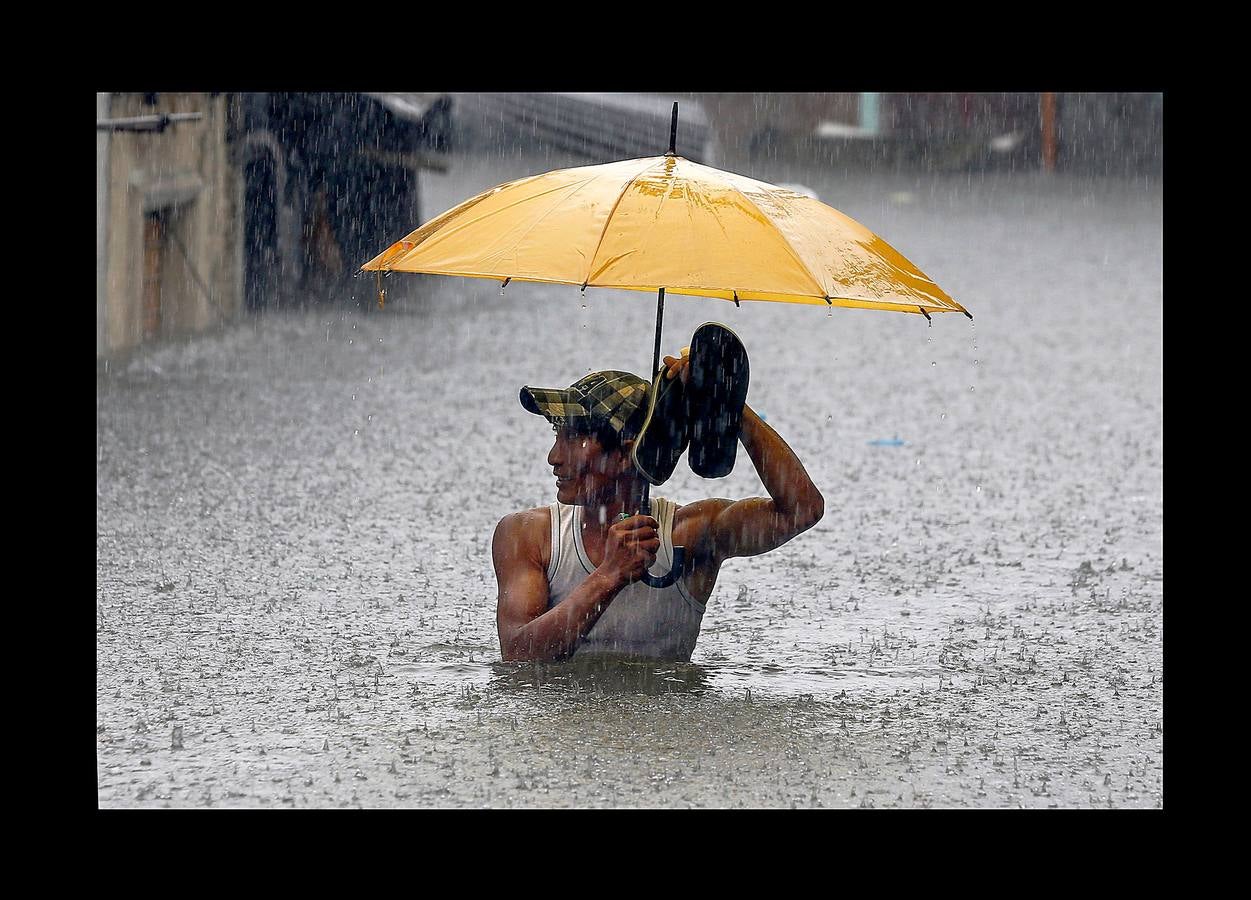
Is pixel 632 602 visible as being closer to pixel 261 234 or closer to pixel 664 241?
pixel 664 241

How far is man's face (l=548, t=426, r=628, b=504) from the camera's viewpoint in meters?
4.41

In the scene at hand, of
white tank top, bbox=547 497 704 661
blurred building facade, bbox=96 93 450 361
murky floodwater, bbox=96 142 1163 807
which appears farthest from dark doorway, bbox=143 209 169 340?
white tank top, bbox=547 497 704 661

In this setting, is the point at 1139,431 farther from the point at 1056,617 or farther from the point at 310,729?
the point at 310,729

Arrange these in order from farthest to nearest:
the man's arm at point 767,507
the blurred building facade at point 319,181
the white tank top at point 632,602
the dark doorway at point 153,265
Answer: the blurred building facade at point 319,181, the dark doorway at point 153,265, the white tank top at point 632,602, the man's arm at point 767,507

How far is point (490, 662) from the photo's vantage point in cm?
511

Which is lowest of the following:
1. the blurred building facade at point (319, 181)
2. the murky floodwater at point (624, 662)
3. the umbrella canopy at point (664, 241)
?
the murky floodwater at point (624, 662)

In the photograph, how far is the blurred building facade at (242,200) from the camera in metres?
11.3

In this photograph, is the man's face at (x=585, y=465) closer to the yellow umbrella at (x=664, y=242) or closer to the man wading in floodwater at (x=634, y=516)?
the man wading in floodwater at (x=634, y=516)

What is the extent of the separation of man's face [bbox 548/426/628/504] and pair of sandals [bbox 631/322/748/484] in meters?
0.15

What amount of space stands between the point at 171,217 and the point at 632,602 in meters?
8.95

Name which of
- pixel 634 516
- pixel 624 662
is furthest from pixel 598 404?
pixel 624 662

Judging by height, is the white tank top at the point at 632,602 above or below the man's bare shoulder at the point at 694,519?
below

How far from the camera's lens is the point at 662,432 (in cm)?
426

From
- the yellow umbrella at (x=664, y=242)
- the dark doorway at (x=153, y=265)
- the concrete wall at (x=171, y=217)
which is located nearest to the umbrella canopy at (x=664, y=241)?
the yellow umbrella at (x=664, y=242)
